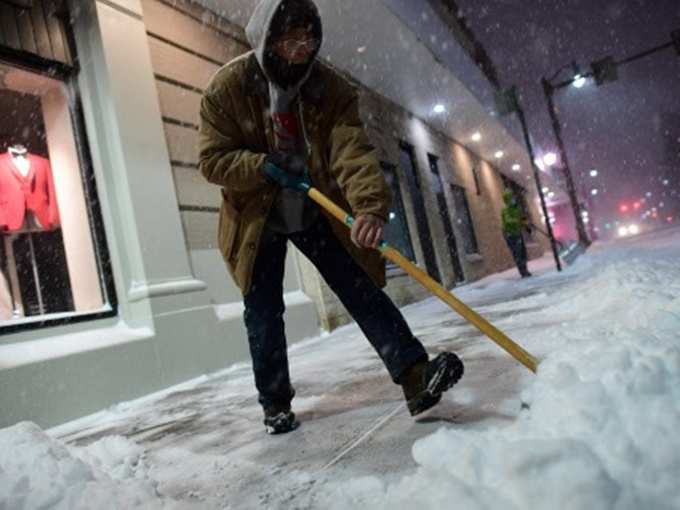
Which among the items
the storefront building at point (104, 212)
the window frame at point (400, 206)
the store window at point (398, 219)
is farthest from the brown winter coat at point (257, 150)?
the window frame at point (400, 206)

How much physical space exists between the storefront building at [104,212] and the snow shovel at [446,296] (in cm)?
251

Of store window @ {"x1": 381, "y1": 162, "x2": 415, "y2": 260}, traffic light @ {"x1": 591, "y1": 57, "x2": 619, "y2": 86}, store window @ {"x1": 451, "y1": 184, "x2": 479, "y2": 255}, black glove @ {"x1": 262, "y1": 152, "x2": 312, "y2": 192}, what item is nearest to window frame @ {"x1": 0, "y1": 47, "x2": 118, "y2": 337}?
black glove @ {"x1": 262, "y1": 152, "x2": 312, "y2": 192}

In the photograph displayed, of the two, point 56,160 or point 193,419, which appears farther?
point 56,160

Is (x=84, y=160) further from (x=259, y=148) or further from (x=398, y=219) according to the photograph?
(x=398, y=219)

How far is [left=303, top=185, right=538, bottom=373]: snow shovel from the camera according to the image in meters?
1.81

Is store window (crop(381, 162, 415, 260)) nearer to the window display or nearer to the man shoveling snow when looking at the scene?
the window display

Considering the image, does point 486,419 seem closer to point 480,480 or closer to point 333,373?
point 480,480

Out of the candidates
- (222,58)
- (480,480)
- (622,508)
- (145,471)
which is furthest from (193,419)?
(222,58)

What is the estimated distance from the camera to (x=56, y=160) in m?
4.63

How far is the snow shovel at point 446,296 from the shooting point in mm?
1809

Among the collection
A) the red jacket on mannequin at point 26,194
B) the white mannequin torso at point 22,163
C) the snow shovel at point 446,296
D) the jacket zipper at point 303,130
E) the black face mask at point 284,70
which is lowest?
the snow shovel at point 446,296

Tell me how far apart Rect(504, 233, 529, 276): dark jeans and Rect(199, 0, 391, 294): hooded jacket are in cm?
869

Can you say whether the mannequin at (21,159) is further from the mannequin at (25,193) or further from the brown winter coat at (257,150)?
the brown winter coat at (257,150)

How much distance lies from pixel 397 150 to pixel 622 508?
32.9 ft
